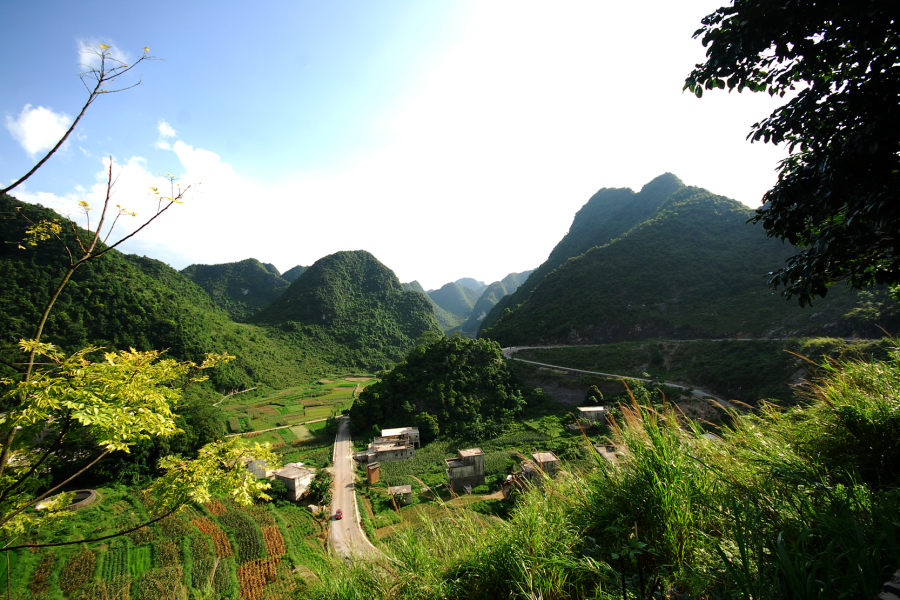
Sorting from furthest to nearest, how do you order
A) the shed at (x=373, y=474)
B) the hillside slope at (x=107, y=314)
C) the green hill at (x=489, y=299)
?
the green hill at (x=489, y=299), the hillside slope at (x=107, y=314), the shed at (x=373, y=474)

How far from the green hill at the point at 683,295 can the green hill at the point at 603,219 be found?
49.0ft

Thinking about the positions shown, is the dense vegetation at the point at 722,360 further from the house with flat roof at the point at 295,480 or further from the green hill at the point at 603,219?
the green hill at the point at 603,219

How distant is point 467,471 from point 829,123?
2134cm

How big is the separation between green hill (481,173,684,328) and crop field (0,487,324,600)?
62.3 meters

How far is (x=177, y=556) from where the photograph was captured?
14.6 m

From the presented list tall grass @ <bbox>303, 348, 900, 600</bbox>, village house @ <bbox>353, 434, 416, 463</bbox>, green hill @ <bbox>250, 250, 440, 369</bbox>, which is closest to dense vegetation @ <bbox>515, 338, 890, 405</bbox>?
tall grass @ <bbox>303, 348, 900, 600</bbox>

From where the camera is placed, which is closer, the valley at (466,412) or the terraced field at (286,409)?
the valley at (466,412)

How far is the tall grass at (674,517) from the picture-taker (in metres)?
2.22

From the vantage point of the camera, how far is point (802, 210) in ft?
10.7

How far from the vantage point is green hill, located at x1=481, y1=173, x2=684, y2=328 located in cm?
8006

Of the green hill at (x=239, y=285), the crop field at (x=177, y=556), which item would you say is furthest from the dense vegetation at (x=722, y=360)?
the green hill at (x=239, y=285)

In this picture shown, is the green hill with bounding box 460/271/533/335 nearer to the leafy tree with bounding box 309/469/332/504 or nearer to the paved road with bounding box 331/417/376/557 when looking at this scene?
the paved road with bounding box 331/417/376/557

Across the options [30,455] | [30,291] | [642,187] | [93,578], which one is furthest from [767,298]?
[30,291]

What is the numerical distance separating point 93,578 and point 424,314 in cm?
8533
